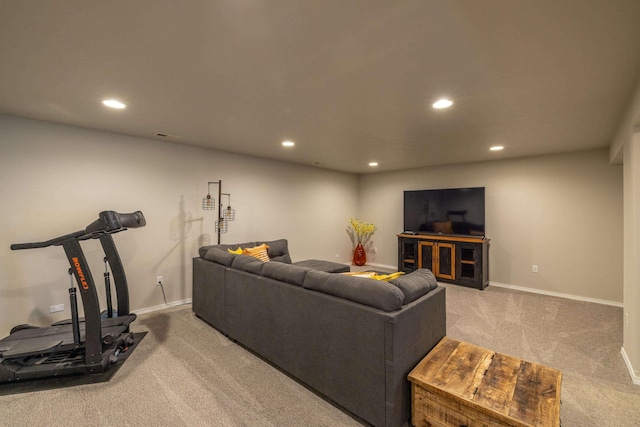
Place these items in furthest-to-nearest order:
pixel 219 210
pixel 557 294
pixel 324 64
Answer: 1. pixel 557 294
2. pixel 219 210
3. pixel 324 64

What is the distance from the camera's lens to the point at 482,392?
160 centimetres

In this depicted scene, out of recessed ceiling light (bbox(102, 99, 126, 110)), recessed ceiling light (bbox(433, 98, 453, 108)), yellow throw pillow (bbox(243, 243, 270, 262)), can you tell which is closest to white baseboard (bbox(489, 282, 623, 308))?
recessed ceiling light (bbox(433, 98, 453, 108))

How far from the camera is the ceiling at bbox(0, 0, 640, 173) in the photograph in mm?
1418

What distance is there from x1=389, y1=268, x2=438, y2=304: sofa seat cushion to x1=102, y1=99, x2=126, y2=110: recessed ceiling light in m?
2.93

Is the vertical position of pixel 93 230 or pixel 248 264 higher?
pixel 93 230

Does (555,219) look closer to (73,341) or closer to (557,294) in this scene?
(557,294)

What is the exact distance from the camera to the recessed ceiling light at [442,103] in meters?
2.52

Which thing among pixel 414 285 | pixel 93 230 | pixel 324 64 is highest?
pixel 324 64

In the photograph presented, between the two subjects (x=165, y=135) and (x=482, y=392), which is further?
(x=165, y=135)

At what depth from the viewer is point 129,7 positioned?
139cm

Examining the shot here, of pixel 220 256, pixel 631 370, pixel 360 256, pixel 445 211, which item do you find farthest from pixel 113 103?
pixel 360 256

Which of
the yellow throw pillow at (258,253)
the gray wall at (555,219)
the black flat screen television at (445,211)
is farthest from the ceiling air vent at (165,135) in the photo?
the gray wall at (555,219)

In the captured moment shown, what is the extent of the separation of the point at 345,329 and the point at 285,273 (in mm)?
783

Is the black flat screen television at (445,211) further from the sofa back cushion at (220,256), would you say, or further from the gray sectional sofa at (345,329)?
the sofa back cushion at (220,256)
